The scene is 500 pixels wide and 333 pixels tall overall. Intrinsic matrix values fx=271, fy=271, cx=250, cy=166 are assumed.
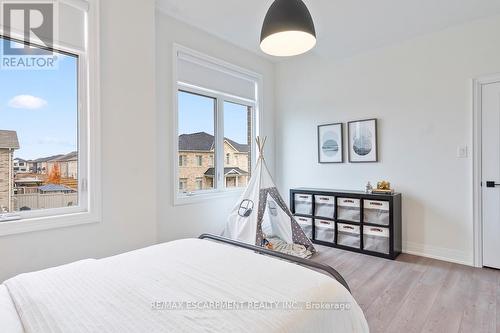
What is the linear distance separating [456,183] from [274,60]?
3044 millimetres

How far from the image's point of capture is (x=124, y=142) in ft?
7.91

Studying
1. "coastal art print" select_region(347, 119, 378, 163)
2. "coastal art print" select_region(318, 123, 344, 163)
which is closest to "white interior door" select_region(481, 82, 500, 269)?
"coastal art print" select_region(347, 119, 378, 163)

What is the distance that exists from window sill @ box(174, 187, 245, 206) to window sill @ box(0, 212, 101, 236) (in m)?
0.96

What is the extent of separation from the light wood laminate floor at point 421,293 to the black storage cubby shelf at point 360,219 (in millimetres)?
183

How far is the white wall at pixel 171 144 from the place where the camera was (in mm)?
2953

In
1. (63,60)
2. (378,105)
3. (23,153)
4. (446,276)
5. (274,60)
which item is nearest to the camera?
(23,153)

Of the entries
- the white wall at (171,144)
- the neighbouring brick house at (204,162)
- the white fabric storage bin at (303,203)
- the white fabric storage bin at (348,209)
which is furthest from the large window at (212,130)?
the white fabric storage bin at (348,209)

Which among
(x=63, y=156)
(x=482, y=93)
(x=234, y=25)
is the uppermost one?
(x=234, y=25)

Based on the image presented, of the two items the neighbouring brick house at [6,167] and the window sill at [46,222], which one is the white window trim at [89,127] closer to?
the window sill at [46,222]

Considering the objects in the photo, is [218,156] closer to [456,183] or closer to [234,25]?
[234,25]

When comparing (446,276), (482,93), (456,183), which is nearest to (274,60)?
(482,93)

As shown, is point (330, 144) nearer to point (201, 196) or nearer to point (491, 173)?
point (491, 173)

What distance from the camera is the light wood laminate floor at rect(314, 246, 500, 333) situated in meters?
1.91

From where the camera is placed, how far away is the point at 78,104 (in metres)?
2.25
